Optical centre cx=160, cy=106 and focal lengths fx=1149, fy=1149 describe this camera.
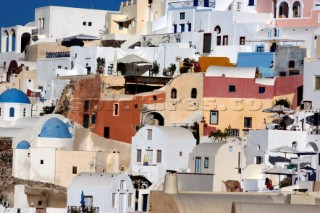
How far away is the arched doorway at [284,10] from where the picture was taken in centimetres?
6006

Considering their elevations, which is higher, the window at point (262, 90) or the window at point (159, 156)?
the window at point (262, 90)

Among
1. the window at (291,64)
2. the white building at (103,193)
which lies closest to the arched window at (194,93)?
the window at (291,64)

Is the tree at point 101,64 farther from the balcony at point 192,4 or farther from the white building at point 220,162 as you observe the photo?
the white building at point 220,162

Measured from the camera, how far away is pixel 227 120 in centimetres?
5316

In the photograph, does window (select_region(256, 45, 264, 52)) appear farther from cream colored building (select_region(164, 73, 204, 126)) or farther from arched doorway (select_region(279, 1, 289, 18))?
cream colored building (select_region(164, 73, 204, 126))

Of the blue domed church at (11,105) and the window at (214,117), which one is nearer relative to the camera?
the window at (214,117)

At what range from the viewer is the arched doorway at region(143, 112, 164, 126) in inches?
2157

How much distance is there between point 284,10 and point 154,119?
1029 centimetres

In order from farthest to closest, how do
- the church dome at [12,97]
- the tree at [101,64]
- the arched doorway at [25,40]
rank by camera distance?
the arched doorway at [25,40] < the tree at [101,64] < the church dome at [12,97]

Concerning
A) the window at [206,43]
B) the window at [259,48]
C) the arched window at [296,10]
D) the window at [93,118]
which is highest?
the arched window at [296,10]

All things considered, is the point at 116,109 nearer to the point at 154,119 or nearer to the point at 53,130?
the point at 154,119

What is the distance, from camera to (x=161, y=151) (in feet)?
164

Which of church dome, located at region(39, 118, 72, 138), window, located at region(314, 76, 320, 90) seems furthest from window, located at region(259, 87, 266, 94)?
church dome, located at region(39, 118, 72, 138)

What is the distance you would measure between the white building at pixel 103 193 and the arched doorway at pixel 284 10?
645 inches
